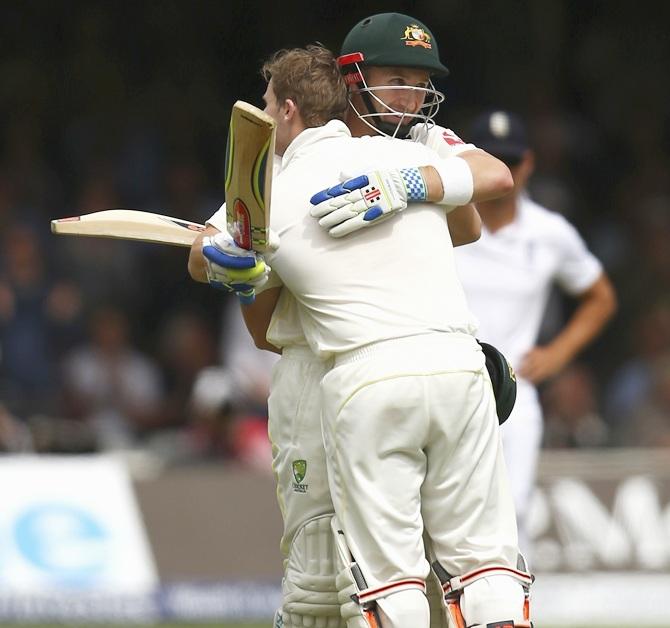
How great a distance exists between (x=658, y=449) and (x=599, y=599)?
1.62 meters

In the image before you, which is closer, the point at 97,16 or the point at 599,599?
the point at 599,599

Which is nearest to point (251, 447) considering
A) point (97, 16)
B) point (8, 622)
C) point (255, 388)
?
point (255, 388)

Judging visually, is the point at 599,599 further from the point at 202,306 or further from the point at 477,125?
the point at 202,306

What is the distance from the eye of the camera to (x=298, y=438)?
160 inches

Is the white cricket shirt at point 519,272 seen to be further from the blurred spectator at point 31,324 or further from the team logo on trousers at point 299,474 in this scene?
the blurred spectator at point 31,324

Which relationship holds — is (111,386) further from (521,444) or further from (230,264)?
(230,264)

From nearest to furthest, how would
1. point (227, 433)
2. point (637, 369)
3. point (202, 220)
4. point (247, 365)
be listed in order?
point (227, 433) → point (247, 365) → point (637, 369) → point (202, 220)

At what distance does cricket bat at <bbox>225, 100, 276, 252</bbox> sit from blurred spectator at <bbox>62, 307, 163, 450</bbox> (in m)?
5.96

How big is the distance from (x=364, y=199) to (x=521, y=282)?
8.97 ft

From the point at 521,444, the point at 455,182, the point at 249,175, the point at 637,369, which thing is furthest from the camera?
the point at 637,369

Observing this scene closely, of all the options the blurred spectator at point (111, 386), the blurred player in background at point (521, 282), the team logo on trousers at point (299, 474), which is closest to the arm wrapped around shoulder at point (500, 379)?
the team logo on trousers at point (299, 474)

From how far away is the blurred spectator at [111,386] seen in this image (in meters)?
9.59

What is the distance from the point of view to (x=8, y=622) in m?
7.57

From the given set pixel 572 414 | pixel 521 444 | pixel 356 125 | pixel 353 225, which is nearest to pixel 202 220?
pixel 572 414
